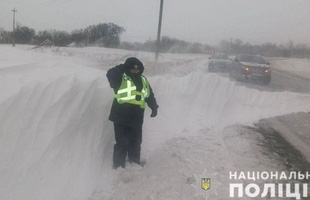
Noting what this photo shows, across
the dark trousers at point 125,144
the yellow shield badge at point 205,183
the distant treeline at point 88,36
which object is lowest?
the yellow shield badge at point 205,183

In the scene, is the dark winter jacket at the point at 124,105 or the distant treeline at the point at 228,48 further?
the distant treeline at the point at 228,48

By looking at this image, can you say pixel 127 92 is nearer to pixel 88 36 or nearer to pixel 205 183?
pixel 205 183

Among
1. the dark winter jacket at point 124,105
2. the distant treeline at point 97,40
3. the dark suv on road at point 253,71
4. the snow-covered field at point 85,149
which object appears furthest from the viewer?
the distant treeline at point 97,40

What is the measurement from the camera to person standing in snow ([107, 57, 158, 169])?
4.94 metres

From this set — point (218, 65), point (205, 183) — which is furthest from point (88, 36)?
point (205, 183)

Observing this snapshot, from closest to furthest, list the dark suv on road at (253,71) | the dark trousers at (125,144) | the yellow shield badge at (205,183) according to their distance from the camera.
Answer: the yellow shield badge at (205,183), the dark trousers at (125,144), the dark suv on road at (253,71)

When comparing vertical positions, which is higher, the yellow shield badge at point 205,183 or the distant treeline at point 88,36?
→ the distant treeline at point 88,36

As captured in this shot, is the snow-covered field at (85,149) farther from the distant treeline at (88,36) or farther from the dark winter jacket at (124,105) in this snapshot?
the distant treeline at (88,36)

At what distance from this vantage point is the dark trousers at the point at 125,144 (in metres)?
5.00

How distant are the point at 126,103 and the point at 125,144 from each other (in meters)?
0.61

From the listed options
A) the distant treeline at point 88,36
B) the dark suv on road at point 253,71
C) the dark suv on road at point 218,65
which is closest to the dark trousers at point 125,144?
the dark suv on road at point 253,71

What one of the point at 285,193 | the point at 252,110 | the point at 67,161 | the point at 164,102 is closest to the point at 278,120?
the point at 252,110

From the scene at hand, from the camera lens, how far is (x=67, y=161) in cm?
467

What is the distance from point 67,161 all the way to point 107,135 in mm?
1016
